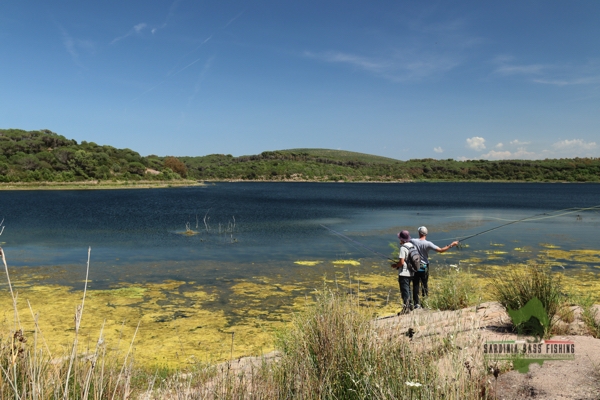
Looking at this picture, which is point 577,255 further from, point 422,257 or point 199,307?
point 199,307

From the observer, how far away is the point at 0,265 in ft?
66.9

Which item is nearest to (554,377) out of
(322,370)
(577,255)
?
(322,370)

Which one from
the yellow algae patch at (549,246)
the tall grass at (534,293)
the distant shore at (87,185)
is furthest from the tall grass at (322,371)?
the distant shore at (87,185)

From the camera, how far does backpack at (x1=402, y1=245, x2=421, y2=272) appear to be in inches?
404

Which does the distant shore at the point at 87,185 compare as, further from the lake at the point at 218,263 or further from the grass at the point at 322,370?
the grass at the point at 322,370

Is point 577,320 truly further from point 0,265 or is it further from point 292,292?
point 0,265

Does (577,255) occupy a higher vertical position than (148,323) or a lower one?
lower

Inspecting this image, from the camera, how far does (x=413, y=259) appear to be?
1028cm

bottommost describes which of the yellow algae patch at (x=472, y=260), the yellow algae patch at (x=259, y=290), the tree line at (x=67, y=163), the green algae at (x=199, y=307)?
the yellow algae patch at (x=472, y=260)

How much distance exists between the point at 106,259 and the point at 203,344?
13860 mm

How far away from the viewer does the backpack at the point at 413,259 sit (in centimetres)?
1027

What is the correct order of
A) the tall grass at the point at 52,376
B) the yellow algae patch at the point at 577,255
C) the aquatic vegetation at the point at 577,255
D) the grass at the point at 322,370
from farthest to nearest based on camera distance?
the yellow algae patch at the point at 577,255, the aquatic vegetation at the point at 577,255, the grass at the point at 322,370, the tall grass at the point at 52,376

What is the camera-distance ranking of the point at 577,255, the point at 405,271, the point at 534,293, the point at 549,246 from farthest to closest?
1. the point at 549,246
2. the point at 577,255
3. the point at 405,271
4. the point at 534,293

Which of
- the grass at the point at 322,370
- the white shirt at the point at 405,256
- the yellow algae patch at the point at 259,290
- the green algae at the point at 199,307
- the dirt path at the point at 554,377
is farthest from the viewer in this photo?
the yellow algae patch at the point at 259,290
